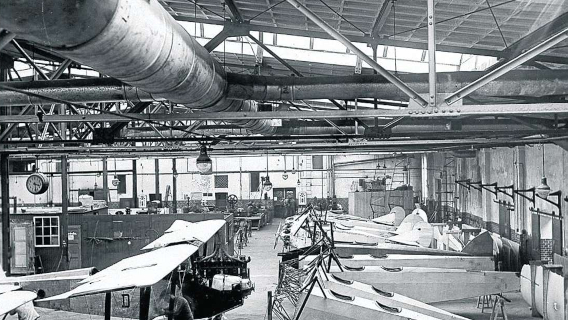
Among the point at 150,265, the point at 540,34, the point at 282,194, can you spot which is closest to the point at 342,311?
the point at 150,265

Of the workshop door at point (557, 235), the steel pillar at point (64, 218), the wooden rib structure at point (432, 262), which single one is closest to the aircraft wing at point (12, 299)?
the wooden rib structure at point (432, 262)

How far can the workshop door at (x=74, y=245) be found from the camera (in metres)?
17.4

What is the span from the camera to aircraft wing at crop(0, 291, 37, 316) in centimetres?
621

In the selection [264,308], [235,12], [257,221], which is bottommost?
[264,308]

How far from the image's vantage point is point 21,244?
688 inches

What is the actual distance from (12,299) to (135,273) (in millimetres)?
2169

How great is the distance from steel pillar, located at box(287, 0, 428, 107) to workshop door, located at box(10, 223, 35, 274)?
15.5 metres

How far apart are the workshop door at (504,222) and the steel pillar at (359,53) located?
13550 millimetres

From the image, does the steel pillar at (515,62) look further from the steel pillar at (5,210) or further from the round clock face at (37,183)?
the steel pillar at (5,210)

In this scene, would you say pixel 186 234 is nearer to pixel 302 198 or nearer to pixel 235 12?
pixel 235 12

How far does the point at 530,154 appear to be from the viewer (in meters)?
15.3

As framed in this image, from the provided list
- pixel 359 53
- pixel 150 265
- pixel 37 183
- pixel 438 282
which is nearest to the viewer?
pixel 359 53

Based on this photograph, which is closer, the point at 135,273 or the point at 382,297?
the point at 135,273

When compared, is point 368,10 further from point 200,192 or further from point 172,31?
point 200,192
